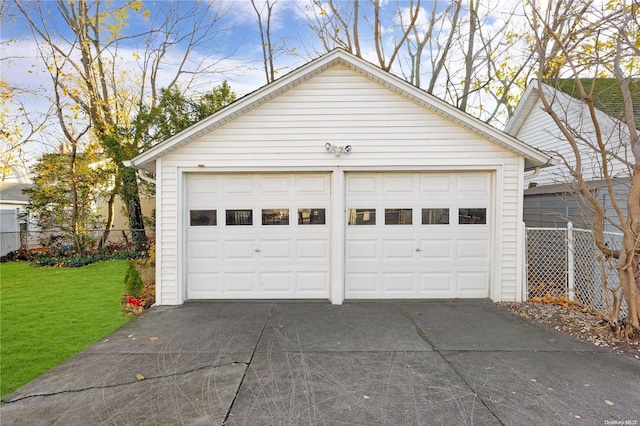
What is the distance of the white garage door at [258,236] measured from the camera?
21.0ft

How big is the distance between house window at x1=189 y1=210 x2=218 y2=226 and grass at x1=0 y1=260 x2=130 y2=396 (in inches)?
80.0

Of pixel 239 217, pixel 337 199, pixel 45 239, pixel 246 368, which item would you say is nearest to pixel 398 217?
pixel 337 199

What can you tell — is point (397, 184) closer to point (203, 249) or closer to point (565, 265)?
point (565, 265)

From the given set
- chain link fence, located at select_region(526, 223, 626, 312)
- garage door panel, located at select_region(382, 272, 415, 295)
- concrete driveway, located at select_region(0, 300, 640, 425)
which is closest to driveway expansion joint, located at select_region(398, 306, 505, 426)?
concrete driveway, located at select_region(0, 300, 640, 425)

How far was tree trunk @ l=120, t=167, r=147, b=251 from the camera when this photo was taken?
12531mm

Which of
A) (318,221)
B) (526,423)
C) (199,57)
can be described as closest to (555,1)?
(318,221)

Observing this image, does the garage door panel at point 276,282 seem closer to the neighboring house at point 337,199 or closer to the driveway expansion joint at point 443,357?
the neighboring house at point 337,199

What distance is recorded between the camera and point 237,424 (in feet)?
9.08

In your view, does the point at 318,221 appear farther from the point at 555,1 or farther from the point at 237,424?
the point at 555,1

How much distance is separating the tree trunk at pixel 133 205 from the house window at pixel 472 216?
11547 mm

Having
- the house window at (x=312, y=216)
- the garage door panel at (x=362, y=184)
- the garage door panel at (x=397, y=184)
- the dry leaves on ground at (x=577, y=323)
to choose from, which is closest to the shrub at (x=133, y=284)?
the house window at (x=312, y=216)

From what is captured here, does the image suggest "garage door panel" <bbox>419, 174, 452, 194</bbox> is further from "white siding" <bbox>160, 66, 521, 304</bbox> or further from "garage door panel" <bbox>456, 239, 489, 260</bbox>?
"garage door panel" <bbox>456, 239, 489, 260</bbox>

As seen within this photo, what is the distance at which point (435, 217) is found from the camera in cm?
639

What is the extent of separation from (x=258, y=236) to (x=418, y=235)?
310 centimetres
